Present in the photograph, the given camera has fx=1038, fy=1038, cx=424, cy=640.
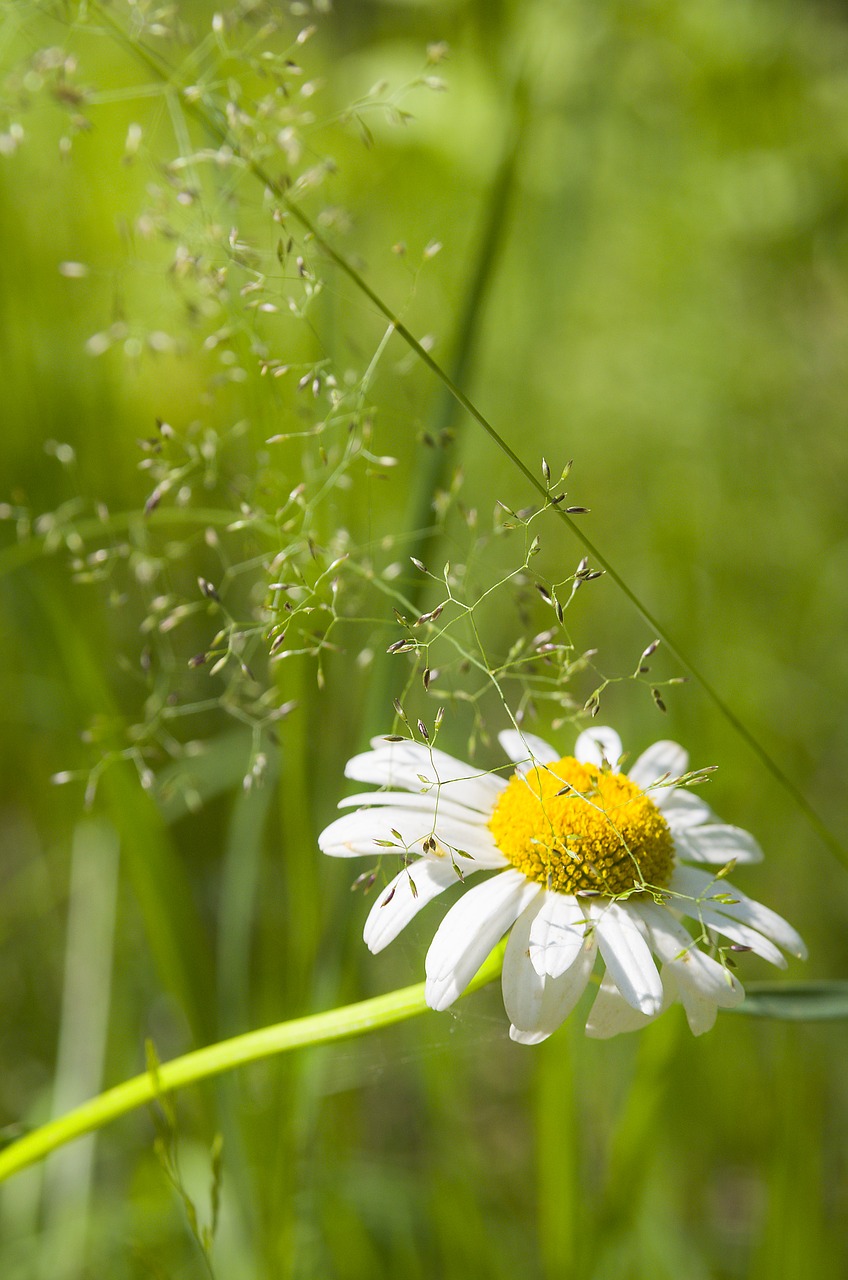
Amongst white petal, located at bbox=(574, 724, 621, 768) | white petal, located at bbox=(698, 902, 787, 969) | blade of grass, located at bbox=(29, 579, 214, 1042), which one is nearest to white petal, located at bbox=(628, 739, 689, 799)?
white petal, located at bbox=(574, 724, 621, 768)

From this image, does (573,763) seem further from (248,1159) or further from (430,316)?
(430,316)

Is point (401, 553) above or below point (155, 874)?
above

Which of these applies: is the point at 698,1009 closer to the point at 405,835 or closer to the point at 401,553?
the point at 405,835

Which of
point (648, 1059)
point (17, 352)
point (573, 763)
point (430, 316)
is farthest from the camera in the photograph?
point (430, 316)

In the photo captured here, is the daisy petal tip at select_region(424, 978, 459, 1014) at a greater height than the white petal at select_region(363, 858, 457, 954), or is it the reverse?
the white petal at select_region(363, 858, 457, 954)

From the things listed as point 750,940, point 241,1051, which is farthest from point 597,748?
point 241,1051

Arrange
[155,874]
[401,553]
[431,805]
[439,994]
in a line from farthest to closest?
[401,553] → [155,874] → [431,805] → [439,994]

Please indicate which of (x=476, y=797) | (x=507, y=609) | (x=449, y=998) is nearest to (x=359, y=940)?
(x=476, y=797)

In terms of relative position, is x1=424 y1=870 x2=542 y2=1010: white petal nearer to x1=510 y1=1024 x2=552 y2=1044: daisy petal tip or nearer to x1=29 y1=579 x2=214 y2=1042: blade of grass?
x1=510 y1=1024 x2=552 y2=1044: daisy petal tip
